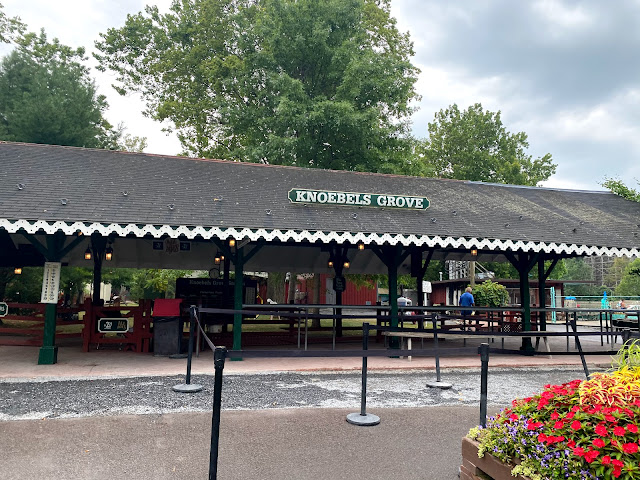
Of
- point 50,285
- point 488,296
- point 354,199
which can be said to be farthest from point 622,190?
point 50,285

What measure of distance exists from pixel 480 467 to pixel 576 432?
0.81 meters

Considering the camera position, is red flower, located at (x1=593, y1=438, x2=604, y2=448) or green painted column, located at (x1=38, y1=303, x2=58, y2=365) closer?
red flower, located at (x1=593, y1=438, x2=604, y2=448)

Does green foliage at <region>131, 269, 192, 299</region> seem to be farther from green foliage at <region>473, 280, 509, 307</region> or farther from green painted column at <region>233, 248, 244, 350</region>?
green foliage at <region>473, 280, 509, 307</region>

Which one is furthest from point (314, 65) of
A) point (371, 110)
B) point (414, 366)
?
point (414, 366)

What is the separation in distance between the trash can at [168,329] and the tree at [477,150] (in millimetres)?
29918

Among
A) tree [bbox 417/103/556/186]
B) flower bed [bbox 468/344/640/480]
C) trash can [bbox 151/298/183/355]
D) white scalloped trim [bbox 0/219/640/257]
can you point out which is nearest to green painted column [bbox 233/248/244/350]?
white scalloped trim [bbox 0/219/640/257]

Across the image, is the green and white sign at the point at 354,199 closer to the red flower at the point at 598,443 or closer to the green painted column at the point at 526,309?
the green painted column at the point at 526,309

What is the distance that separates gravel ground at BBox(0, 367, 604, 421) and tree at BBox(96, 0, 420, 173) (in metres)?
15.0

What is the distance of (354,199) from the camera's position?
1130cm

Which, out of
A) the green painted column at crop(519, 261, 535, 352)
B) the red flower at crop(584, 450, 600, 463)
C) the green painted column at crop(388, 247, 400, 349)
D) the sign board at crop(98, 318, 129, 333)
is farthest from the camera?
the green painted column at crop(519, 261, 535, 352)

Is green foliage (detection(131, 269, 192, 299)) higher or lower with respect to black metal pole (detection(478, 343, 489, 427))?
higher

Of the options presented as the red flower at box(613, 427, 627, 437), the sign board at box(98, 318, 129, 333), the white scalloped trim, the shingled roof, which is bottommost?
the sign board at box(98, 318, 129, 333)

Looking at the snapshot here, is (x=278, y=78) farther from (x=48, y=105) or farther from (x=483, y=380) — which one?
(x=483, y=380)

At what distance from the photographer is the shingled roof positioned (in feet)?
28.9
